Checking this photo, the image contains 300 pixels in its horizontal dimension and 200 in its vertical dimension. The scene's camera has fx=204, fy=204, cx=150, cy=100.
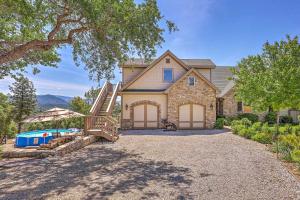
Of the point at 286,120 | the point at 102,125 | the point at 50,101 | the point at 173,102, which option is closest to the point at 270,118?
the point at 286,120

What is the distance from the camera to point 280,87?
11.4 m

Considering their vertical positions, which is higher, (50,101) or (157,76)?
(50,101)

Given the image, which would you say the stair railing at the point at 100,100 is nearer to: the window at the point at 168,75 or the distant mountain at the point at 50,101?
the window at the point at 168,75

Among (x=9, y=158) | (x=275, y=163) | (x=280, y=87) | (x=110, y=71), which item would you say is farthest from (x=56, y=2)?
(x=280, y=87)

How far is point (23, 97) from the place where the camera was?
82.9 feet

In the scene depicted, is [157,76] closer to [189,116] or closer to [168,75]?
[168,75]

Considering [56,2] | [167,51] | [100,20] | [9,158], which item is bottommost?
[9,158]

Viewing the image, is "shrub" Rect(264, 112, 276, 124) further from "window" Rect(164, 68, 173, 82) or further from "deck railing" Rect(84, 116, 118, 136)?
"deck railing" Rect(84, 116, 118, 136)

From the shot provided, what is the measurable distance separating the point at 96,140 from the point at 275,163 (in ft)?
32.6

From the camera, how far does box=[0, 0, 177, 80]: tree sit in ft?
25.0

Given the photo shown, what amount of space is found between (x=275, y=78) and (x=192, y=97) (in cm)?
840

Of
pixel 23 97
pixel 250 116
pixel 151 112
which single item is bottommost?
pixel 250 116

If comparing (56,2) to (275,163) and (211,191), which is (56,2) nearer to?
(211,191)

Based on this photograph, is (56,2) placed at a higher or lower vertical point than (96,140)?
higher
